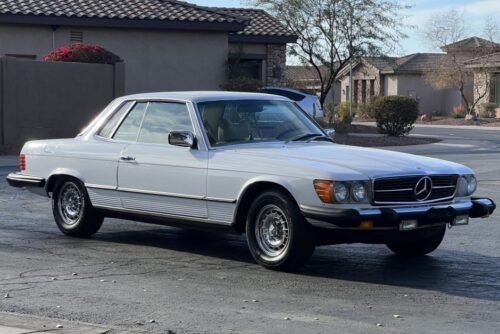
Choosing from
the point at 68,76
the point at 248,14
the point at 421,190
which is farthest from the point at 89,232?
the point at 248,14

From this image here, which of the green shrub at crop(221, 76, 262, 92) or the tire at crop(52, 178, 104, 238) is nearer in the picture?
the tire at crop(52, 178, 104, 238)

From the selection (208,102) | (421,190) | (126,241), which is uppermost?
(208,102)

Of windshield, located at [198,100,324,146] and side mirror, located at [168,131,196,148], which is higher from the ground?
windshield, located at [198,100,324,146]

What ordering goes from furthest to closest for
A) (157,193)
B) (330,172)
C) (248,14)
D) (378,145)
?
(248,14)
(378,145)
(157,193)
(330,172)

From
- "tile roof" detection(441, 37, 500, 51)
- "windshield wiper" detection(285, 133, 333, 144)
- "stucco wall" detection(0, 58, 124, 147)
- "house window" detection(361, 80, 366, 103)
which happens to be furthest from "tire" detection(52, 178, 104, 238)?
"house window" detection(361, 80, 366, 103)

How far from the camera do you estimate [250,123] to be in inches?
413

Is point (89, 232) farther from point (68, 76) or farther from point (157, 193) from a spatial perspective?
point (68, 76)

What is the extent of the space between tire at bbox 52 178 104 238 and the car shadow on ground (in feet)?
0.98

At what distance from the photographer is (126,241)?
1148cm

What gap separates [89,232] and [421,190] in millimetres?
4074

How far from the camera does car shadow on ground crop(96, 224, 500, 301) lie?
9.09 metres

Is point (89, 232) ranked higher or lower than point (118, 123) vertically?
lower

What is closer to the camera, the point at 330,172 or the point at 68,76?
the point at 330,172

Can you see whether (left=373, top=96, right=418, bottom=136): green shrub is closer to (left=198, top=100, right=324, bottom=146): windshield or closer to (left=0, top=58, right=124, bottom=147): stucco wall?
(left=0, top=58, right=124, bottom=147): stucco wall
